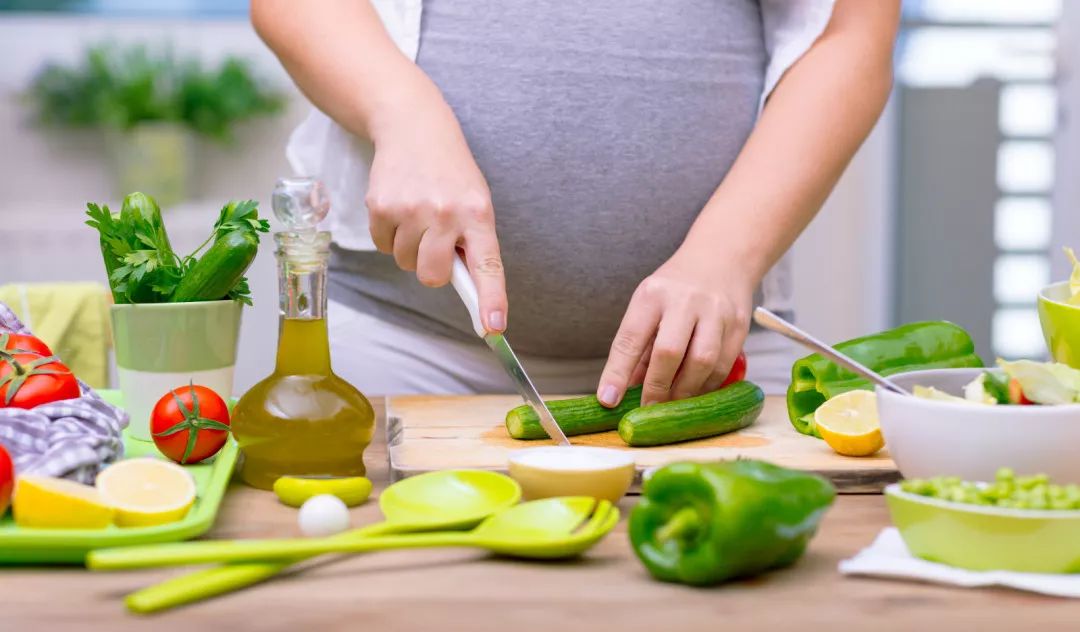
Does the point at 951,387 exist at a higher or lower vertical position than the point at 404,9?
lower

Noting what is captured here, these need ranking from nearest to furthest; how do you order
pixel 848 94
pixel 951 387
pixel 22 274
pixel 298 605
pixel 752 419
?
pixel 298 605 → pixel 951 387 → pixel 752 419 → pixel 848 94 → pixel 22 274

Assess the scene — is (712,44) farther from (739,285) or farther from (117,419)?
(117,419)

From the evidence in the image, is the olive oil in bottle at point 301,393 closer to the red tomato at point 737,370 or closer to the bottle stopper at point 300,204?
the bottle stopper at point 300,204

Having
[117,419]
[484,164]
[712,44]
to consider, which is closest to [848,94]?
[712,44]

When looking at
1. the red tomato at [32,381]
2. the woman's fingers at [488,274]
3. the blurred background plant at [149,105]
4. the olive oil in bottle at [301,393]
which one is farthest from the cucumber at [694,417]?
the blurred background plant at [149,105]

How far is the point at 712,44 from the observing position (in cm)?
149

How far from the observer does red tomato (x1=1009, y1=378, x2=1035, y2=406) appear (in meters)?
0.85

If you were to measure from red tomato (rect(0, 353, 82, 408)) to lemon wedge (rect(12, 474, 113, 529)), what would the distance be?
0.61 feet

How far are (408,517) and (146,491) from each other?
7.0 inches

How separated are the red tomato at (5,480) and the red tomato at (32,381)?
16cm

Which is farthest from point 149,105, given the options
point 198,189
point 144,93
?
point 198,189

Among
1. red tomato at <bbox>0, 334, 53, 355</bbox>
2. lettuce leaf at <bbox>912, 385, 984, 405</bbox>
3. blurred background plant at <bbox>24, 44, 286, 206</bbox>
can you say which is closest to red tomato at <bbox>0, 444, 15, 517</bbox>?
red tomato at <bbox>0, 334, 53, 355</bbox>

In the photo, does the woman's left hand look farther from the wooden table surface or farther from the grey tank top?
the wooden table surface

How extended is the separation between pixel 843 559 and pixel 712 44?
33.7 inches
